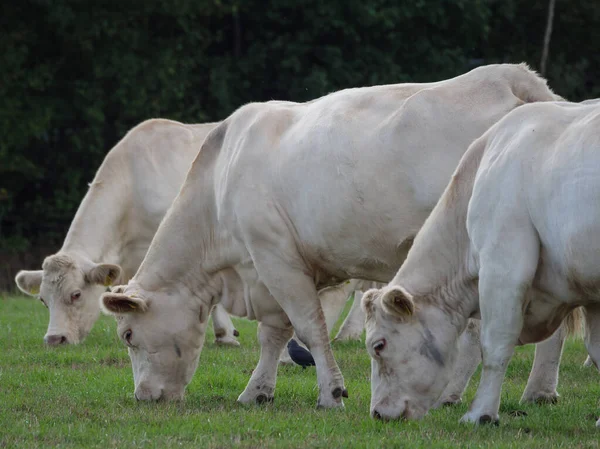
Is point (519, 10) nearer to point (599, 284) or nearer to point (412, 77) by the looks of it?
point (412, 77)

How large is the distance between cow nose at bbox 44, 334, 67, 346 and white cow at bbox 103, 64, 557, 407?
3.40m

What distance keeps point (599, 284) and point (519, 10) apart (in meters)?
26.1

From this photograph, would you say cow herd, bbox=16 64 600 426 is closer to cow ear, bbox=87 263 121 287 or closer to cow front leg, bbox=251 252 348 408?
cow front leg, bbox=251 252 348 408

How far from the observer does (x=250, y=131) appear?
920cm

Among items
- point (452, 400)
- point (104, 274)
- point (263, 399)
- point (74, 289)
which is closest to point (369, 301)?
point (452, 400)

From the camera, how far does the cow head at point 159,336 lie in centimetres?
904

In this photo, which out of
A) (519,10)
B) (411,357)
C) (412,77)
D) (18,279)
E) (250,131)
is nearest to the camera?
(411,357)

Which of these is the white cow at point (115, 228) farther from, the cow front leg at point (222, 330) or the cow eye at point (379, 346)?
the cow eye at point (379, 346)

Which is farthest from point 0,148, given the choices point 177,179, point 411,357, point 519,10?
point 411,357

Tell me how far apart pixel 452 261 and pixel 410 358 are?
669 mm

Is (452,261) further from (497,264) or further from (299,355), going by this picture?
(299,355)

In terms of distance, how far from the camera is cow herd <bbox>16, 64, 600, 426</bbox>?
23.2 ft

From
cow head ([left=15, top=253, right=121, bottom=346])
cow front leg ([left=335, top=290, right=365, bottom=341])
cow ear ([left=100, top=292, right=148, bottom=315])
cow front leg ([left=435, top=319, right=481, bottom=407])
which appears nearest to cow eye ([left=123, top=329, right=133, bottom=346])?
cow ear ([left=100, top=292, right=148, bottom=315])

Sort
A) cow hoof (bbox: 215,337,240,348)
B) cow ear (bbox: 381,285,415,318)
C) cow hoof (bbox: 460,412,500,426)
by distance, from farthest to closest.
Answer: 1. cow hoof (bbox: 215,337,240,348)
2. cow ear (bbox: 381,285,415,318)
3. cow hoof (bbox: 460,412,500,426)
